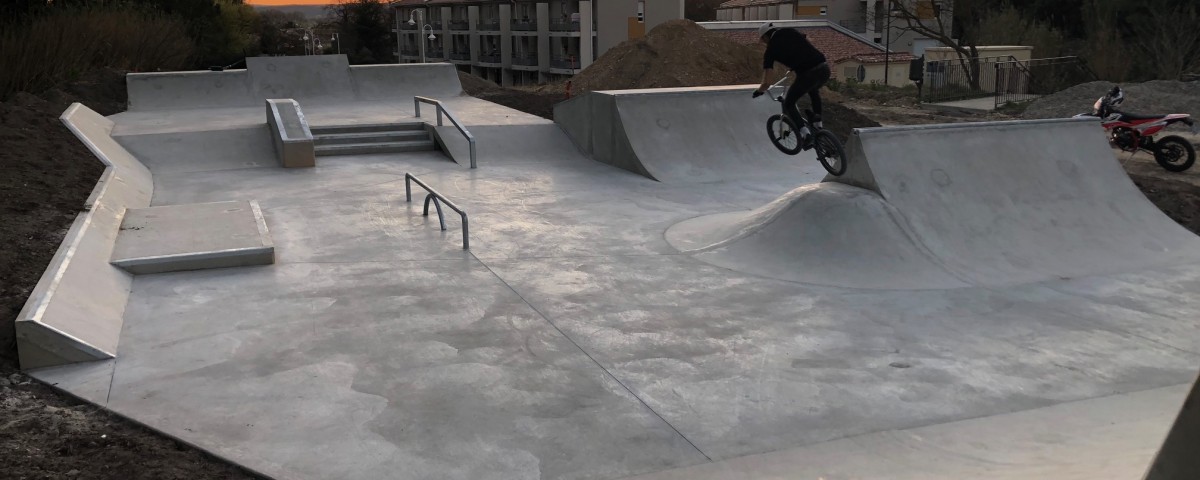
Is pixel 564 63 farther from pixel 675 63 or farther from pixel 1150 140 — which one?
pixel 1150 140

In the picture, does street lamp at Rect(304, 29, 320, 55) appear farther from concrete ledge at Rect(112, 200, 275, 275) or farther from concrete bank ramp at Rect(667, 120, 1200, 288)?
concrete bank ramp at Rect(667, 120, 1200, 288)

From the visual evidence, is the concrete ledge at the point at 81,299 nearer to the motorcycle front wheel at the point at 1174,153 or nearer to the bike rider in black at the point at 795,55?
the bike rider in black at the point at 795,55

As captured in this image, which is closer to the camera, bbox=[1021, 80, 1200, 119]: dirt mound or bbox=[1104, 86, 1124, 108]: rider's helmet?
bbox=[1104, 86, 1124, 108]: rider's helmet

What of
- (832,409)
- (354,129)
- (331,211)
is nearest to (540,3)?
(354,129)

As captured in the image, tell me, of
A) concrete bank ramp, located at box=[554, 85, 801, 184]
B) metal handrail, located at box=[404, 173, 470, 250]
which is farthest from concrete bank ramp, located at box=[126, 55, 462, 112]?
metal handrail, located at box=[404, 173, 470, 250]

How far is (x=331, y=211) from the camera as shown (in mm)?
10625

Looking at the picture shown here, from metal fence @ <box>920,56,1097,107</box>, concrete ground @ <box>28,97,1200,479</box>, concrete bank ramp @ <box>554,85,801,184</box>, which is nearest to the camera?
concrete ground @ <box>28,97,1200,479</box>

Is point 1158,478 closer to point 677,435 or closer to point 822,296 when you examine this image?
point 677,435

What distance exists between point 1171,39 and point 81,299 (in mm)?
36160

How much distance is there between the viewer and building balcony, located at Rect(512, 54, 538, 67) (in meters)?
69.3

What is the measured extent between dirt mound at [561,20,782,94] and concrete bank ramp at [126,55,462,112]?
4.14m

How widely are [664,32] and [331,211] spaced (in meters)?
15.5

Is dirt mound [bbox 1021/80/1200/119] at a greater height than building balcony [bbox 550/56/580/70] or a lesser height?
lesser

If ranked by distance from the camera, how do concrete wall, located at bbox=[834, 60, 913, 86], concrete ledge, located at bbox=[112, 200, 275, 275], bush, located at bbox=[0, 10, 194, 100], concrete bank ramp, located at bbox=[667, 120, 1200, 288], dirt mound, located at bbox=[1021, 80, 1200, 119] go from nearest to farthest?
concrete ledge, located at bbox=[112, 200, 275, 275] → concrete bank ramp, located at bbox=[667, 120, 1200, 288] → bush, located at bbox=[0, 10, 194, 100] → dirt mound, located at bbox=[1021, 80, 1200, 119] → concrete wall, located at bbox=[834, 60, 913, 86]
